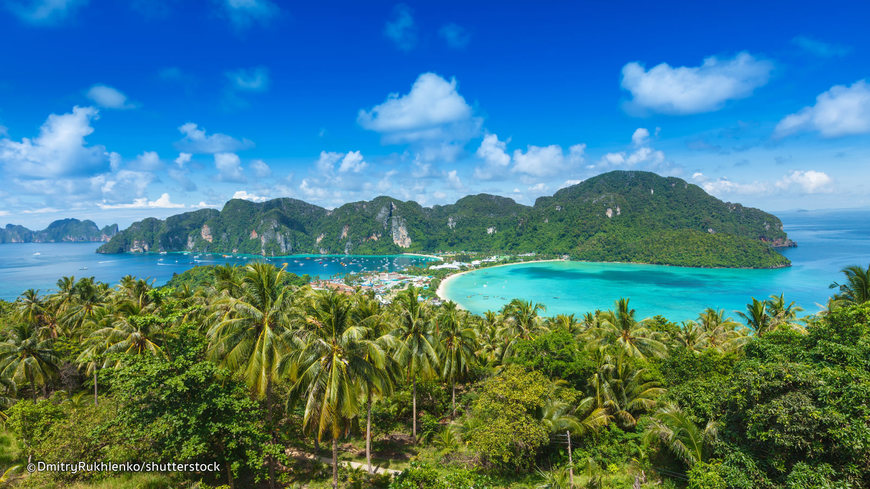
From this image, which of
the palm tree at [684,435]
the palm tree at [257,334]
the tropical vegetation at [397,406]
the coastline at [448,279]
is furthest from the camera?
the coastline at [448,279]

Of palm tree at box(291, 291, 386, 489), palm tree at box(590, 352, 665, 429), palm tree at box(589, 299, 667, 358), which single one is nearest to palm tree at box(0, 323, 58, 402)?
palm tree at box(291, 291, 386, 489)

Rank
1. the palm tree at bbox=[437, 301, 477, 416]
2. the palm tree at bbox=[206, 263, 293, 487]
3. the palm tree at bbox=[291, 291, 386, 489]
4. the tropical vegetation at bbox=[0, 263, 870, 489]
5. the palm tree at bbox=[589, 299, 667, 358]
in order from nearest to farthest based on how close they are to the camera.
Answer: the tropical vegetation at bbox=[0, 263, 870, 489], the palm tree at bbox=[291, 291, 386, 489], the palm tree at bbox=[206, 263, 293, 487], the palm tree at bbox=[437, 301, 477, 416], the palm tree at bbox=[589, 299, 667, 358]

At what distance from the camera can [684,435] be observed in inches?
441

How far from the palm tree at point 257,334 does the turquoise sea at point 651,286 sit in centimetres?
6940

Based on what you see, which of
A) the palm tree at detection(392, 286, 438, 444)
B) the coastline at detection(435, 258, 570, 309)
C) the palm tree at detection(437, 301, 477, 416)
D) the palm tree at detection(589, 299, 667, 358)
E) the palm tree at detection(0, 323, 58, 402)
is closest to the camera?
the palm tree at detection(0, 323, 58, 402)

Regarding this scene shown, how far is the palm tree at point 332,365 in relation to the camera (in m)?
9.24

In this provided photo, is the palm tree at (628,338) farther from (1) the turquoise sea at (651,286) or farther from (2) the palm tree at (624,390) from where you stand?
(1) the turquoise sea at (651,286)

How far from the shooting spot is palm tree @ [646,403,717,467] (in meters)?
10.8

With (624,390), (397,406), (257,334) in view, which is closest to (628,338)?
(624,390)

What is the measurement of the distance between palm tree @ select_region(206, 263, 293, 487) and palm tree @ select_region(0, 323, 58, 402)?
12358mm

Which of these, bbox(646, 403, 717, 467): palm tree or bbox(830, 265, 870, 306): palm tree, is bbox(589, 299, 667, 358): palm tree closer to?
bbox(646, 403, 717, 467): palm tree

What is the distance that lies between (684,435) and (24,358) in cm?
2727

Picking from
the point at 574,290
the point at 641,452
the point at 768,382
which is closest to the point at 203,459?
the point at 641,452

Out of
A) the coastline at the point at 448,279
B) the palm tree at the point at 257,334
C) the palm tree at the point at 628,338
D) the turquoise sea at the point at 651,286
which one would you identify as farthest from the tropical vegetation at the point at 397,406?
the turquoise sea at the point at 651,286
